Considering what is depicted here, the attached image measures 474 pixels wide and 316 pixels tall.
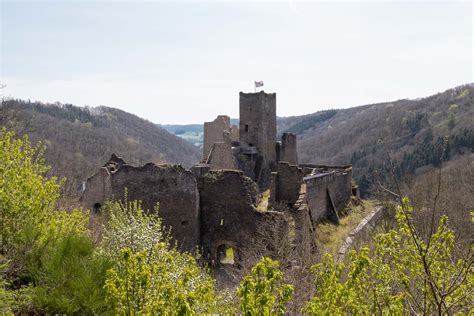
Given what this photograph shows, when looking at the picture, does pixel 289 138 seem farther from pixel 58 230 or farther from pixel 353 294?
pixel 353 294

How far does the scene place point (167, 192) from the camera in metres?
18.0

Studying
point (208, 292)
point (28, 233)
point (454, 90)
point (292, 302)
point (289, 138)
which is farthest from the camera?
point (454, 90)

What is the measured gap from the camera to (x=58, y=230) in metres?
10.6

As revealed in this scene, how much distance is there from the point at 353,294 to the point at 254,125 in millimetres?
31270

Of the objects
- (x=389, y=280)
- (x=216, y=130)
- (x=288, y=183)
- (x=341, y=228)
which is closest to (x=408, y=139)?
(x=216, y=130)

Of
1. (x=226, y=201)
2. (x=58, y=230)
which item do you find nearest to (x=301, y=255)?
(x=226, y=201)

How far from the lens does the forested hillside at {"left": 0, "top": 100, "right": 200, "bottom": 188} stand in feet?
177

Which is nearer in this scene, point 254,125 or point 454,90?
point 254,125

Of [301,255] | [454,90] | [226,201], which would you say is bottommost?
[301,255]

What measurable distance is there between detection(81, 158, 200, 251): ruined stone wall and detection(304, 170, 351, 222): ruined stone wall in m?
9.01

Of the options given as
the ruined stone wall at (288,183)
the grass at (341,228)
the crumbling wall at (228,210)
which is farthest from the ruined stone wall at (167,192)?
the ruined stone wall at (288,183)

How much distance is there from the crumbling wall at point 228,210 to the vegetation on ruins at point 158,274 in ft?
20.7

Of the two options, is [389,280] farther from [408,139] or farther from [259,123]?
[408,139]

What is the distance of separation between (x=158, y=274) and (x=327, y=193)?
2311 centimetres
